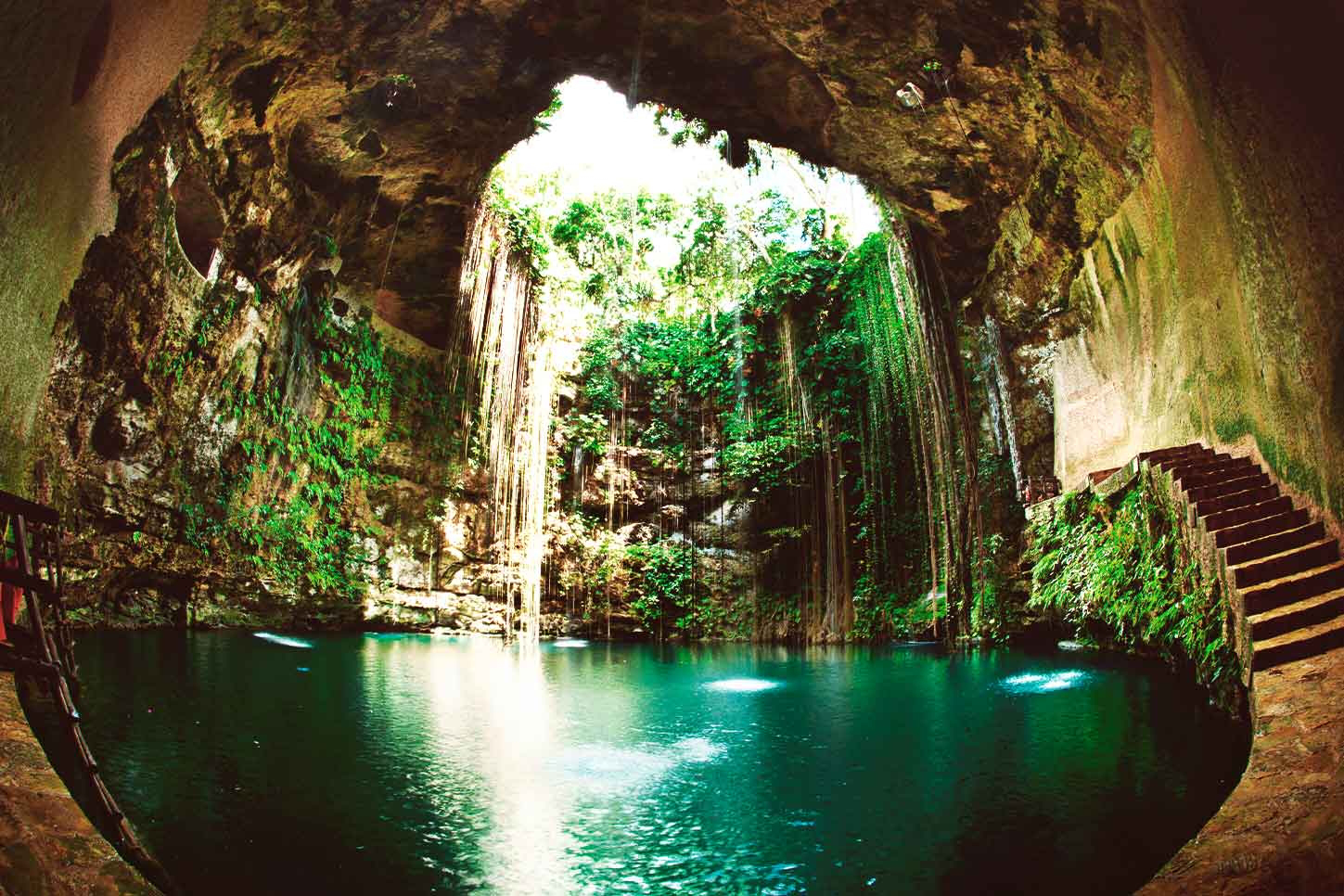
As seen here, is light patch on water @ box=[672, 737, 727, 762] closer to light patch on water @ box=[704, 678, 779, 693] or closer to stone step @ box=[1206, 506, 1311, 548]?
light patch on water @ box=[704, 678, 779, 693]

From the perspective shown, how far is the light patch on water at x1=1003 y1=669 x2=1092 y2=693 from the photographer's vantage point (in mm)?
6176

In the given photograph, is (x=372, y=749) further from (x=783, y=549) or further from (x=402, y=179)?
(x=783, y=549)

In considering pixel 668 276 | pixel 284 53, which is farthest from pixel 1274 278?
pixel 668 276

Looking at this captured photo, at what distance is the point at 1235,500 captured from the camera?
16.2 ft

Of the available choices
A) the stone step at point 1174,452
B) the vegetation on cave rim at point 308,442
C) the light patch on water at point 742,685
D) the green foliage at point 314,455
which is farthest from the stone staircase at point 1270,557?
the green foliage at point 314,455

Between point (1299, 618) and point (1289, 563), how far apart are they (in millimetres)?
457

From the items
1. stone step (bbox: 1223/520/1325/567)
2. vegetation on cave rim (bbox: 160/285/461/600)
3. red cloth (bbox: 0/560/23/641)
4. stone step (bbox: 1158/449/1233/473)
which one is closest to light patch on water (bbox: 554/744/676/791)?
red cloth (bbox: 0/560/23/641)

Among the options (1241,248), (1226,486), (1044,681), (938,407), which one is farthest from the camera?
(938,407)

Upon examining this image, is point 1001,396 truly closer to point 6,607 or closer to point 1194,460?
point 1194,460

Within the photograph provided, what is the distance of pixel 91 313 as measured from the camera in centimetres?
714

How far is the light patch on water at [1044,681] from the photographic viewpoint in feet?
20.3

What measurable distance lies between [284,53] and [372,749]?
5.98 m

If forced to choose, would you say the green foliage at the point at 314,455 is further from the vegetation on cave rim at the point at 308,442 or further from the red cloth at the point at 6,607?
the red cloth at the point at 6,607

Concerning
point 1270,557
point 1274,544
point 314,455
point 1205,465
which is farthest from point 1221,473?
point 314,455
